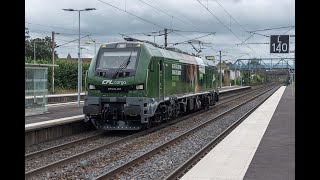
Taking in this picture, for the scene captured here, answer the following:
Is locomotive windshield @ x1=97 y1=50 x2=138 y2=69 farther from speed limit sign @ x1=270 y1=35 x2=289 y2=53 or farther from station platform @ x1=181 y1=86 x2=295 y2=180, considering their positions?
speed limit sign @ x1=270 y1=35 x2=289 y2=53

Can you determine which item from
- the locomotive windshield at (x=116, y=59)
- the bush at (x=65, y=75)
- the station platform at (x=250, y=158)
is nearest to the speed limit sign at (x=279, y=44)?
the station platform at (x=250, y=158)

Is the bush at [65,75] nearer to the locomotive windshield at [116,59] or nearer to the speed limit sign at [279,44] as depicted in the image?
the speed limit sign at [279,44]

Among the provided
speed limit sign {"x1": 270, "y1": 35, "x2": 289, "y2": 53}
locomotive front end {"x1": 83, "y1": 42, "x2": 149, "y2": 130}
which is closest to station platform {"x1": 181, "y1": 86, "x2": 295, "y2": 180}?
locomotive front end {"x1": 83, "y1": 42, "x2": 149, "y2": 130}

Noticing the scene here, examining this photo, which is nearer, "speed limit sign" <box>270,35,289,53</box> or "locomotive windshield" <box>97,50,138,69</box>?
"locomotive windshield" <box>97,50,138,69</box>

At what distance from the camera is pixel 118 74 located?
48.4 ft

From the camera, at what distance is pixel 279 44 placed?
108 ft

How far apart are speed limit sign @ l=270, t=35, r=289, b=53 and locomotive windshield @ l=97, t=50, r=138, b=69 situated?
2039 cm

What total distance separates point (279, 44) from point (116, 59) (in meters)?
21.2

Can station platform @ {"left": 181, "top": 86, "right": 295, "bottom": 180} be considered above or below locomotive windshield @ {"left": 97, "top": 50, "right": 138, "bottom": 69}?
below

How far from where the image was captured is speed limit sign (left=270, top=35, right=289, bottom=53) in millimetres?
32594

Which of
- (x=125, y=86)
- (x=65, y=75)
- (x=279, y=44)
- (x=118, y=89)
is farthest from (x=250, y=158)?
(x=65, y=75)

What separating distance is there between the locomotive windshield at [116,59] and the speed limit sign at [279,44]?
66.9ft
